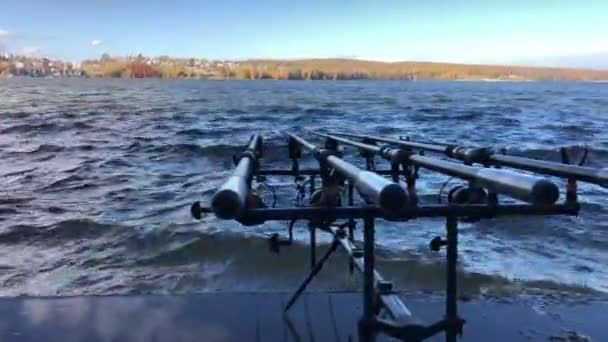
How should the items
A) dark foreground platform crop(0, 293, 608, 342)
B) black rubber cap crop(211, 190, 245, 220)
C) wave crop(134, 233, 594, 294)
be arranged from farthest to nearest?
1. wave crop(134, 233, 594, 294)
2. dark foreground platform crop(0, 293, 608, 342)
3. black rubber cap crop(211, 190, 245, 220)

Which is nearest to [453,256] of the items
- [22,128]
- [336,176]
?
[336,176]

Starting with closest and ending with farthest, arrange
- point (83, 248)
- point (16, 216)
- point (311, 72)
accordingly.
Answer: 1. point (83, 248)
2. point (16, 216)
3. point (311, 72)

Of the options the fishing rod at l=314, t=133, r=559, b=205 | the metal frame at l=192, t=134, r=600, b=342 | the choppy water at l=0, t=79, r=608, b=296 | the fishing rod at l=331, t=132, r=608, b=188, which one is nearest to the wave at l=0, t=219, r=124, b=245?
the choppy water at l=0, t=79, r=608, b=296

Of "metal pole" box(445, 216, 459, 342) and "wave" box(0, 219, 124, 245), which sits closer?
"metal pole" box(445, 216, 459, 342)

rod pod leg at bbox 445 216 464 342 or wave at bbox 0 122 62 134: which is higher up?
rod pod leg at bbox 445 216 464 342

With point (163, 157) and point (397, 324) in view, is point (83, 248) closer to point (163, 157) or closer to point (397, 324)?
point (397, 324)

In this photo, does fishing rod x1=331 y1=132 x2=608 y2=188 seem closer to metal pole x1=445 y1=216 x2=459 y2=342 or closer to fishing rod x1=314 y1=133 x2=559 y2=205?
fishing rod x1=314 y1=133 x2=559 y2=205

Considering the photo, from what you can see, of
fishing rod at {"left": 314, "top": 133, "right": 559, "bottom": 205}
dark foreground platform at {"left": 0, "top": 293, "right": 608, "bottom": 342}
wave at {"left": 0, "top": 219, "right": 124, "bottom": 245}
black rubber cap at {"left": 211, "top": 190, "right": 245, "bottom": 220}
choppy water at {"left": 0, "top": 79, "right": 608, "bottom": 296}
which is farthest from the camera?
wave at {"left": 0, "top": 219, "right": 124, "bottom": 245}
